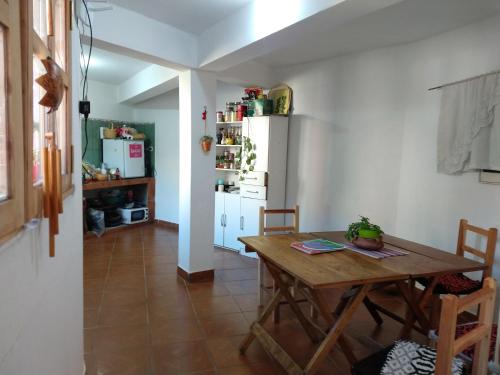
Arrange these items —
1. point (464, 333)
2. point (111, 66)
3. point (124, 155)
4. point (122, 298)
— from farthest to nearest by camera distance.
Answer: point (124, 155) < point (111, 66) < point (122, 298) < point (464, 333)

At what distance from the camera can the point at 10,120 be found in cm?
72

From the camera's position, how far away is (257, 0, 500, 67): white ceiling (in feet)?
8.10

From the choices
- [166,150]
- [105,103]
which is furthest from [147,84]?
[105,103]

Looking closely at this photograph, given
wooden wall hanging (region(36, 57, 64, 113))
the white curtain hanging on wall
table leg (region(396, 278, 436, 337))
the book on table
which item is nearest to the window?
wooden wall hanging (region(36, 57, 64, 113))

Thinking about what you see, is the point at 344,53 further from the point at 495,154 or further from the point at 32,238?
the point at 32,238

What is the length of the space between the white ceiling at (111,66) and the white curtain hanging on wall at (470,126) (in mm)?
3623

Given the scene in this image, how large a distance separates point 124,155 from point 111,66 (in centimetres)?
151

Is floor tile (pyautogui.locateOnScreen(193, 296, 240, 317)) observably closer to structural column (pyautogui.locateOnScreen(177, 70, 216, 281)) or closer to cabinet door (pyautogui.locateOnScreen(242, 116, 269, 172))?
structural column (pyautogui.locateOnScreen(177, 70, 216, 281))

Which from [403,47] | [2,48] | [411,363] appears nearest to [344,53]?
[403,47]

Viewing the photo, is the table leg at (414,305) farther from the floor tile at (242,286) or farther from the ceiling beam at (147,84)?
the ceiling beam at (147,84)

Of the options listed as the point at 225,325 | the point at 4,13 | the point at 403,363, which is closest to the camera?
the point at 4,13

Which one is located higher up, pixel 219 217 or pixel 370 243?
pixel 370 243

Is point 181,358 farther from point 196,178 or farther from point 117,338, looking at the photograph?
point 196,178

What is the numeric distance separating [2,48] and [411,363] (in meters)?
1.78
